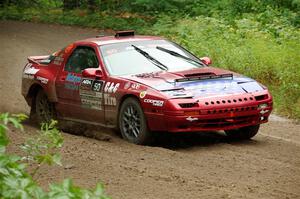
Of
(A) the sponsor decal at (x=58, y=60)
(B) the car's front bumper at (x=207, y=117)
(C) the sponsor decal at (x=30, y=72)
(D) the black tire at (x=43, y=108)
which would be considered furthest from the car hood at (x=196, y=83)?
(C) the sponsor decal at (x=30, y=72)

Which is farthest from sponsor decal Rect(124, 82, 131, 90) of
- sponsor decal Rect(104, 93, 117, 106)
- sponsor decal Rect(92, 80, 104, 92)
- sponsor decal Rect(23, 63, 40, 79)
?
sponsor decal Rect(23, 63, 40, 79)

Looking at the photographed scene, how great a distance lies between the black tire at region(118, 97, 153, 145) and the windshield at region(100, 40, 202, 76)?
0.67m

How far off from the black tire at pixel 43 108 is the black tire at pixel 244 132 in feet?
10.1

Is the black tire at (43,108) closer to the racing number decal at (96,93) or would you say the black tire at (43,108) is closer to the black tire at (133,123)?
the racing number decal at (96,93)

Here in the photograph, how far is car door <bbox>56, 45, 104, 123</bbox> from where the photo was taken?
10.9 meters

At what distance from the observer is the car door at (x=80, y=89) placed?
1092cm

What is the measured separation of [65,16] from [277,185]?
2392cm

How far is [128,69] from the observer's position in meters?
10.8

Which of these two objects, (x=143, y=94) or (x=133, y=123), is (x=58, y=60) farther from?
(x=143, y=94)

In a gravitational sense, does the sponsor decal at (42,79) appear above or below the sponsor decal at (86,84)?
below

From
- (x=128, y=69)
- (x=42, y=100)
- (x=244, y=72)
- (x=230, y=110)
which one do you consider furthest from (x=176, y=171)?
(x=244, y=72)

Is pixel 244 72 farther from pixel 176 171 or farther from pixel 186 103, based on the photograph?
pixel 176 171

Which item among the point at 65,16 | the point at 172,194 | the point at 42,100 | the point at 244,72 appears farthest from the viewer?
the point at 65,16

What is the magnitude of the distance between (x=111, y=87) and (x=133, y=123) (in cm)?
70
